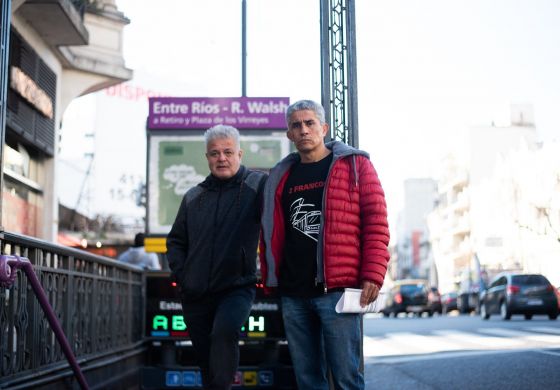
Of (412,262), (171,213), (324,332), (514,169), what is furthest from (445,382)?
(412,262)

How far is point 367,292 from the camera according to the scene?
4336mm

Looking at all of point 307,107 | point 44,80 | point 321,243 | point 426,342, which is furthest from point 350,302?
point 44,80

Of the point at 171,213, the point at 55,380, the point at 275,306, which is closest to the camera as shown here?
the point at 55,380

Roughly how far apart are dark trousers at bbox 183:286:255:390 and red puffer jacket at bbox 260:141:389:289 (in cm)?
58

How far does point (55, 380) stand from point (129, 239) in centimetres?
3789

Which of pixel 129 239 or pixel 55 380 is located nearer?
pixel 55 380

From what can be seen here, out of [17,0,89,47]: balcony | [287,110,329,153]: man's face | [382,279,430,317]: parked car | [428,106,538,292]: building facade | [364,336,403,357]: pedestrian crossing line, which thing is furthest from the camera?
[428,106,538,292]: building facade

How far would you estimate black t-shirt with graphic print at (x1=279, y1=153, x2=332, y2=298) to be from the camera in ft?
14.7

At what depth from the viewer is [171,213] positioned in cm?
1022

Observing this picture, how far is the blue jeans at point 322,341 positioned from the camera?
4.41 meters

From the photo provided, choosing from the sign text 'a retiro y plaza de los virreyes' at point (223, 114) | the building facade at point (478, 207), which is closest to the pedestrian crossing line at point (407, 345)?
the sign text 'a retiro y plaza de los virreyes' at point (223, 114)

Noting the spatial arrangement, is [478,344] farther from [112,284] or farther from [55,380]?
[55,380]

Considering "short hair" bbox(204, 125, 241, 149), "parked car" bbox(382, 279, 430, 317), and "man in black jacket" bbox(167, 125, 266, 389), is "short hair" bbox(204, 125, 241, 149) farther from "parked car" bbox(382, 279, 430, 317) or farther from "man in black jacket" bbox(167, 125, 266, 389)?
"parked car" bbox(382, 279, 430, 317)

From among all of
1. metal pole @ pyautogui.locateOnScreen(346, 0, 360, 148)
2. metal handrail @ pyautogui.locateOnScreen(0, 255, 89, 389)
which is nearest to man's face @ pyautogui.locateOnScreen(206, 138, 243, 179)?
metal handrail @ pyautogui.locateOnScreen(0, 255, 89, 389)
